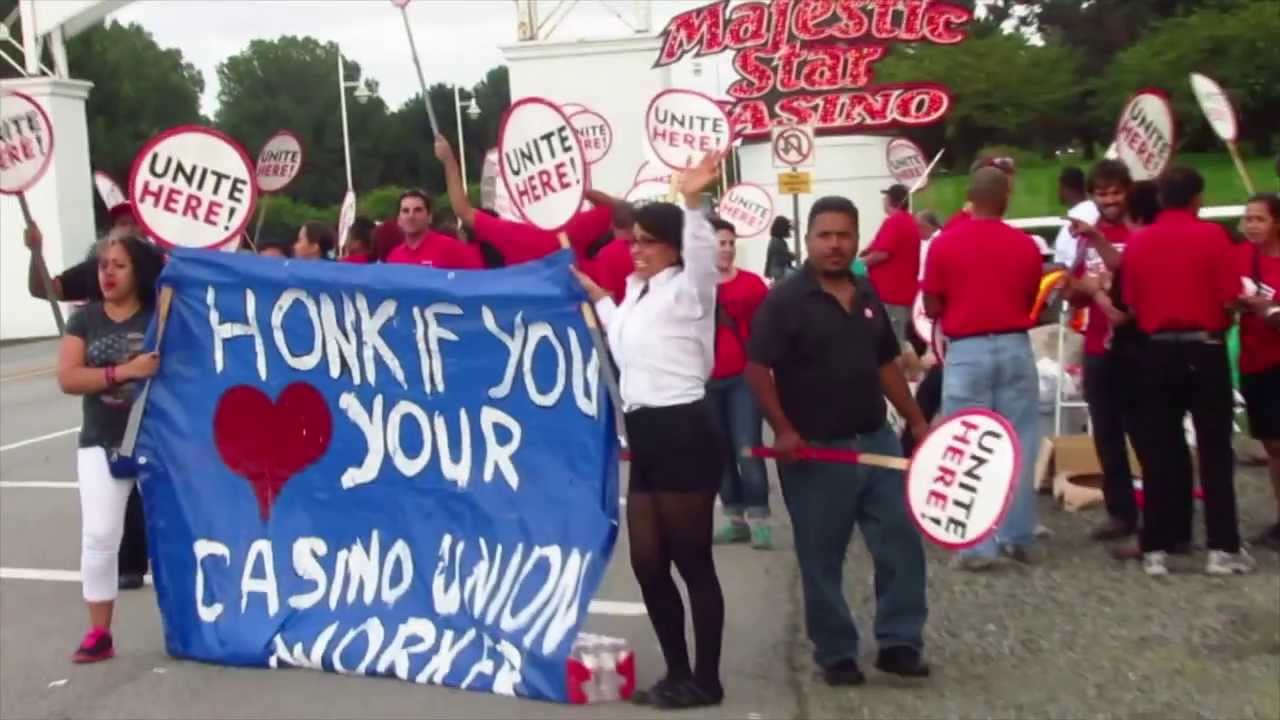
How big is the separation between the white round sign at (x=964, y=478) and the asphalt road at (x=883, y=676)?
73cm

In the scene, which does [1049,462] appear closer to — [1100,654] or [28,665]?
[1100,654]

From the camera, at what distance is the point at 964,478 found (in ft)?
20.6

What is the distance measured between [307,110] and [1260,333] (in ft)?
312

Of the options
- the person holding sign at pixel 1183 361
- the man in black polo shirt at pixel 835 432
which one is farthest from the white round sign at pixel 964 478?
the person holding sign at pixel 1183 361

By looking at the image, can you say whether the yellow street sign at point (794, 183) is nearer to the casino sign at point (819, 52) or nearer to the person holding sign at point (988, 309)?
the casino sign at point (819, 52)

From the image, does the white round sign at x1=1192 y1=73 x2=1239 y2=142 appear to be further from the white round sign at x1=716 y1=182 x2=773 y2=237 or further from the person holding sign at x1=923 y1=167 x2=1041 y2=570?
the white round sign at x1=716 y1=182 x2=773 y2=237

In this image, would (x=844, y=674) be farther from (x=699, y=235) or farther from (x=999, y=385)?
(x=999, y=385)

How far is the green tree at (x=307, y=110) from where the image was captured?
9062 centimetres

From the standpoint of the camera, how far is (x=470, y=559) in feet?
23.5

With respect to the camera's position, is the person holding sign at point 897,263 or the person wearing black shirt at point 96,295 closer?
the person wearing black shirt at point 96,295

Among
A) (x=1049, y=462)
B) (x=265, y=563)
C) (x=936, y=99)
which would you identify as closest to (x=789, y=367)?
(x=265, y=563)

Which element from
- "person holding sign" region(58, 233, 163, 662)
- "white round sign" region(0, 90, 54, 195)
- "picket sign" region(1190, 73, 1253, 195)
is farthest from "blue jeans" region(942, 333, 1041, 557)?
"white round sign" region(0, 90, 54, 195)

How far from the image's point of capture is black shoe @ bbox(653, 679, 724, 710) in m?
6.68

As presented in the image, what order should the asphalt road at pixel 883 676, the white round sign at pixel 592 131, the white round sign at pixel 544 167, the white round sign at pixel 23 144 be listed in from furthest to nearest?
the white round sign at pixel 592 131 → the white round sign at pixel 23 144 → the white round sign at pixel 544 167 → the asphalt road at pixel 883 676
